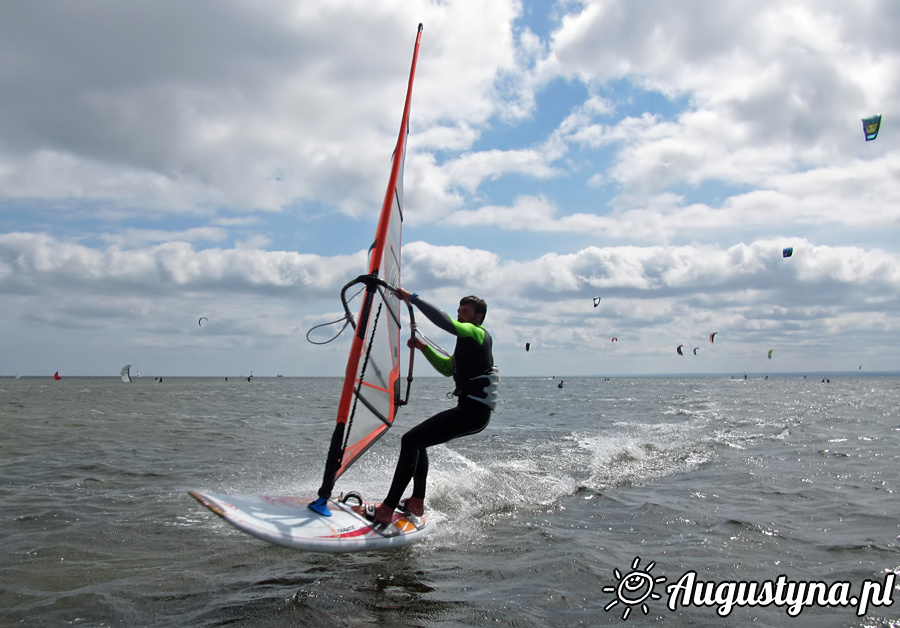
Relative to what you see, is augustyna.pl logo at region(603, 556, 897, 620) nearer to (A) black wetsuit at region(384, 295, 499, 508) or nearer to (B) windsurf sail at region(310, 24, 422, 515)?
(A) black wetsuit at region(384, 295, 499, 508)

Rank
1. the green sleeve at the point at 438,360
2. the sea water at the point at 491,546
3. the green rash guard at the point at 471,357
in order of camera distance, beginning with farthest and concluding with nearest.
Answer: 1. the green sleeve at the point at 438,360
2. the green rash guard at the point at 471,357
3. the sea water at the point at 491,546

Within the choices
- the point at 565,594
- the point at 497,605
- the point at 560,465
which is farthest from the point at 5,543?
the point at 560,465

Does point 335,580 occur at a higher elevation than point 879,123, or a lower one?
lower

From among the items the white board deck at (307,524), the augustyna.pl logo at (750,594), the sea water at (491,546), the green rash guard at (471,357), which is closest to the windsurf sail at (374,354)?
the white board deck at (307,524)

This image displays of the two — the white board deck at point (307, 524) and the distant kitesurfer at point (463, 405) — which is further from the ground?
the distant kitesurfer at point (463, 405)

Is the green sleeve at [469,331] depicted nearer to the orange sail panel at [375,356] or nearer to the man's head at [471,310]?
the man's head at [471,310]

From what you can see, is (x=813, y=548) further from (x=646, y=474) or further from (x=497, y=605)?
(x=646, y=474)

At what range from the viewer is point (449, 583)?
4414 mm

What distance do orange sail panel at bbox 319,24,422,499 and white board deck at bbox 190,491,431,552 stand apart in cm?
32

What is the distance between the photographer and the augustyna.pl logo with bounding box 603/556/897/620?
3939 millimetres

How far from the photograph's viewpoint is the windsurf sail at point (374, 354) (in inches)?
203

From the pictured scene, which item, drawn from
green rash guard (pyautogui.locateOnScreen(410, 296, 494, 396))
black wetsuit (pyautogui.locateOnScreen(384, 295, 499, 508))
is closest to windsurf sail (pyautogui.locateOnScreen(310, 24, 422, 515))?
black wetsuit (pyautogui.locateOnScreen(384, 295, 499, 508))

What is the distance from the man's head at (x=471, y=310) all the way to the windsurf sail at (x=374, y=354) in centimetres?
51

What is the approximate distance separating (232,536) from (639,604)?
12.8 ft
